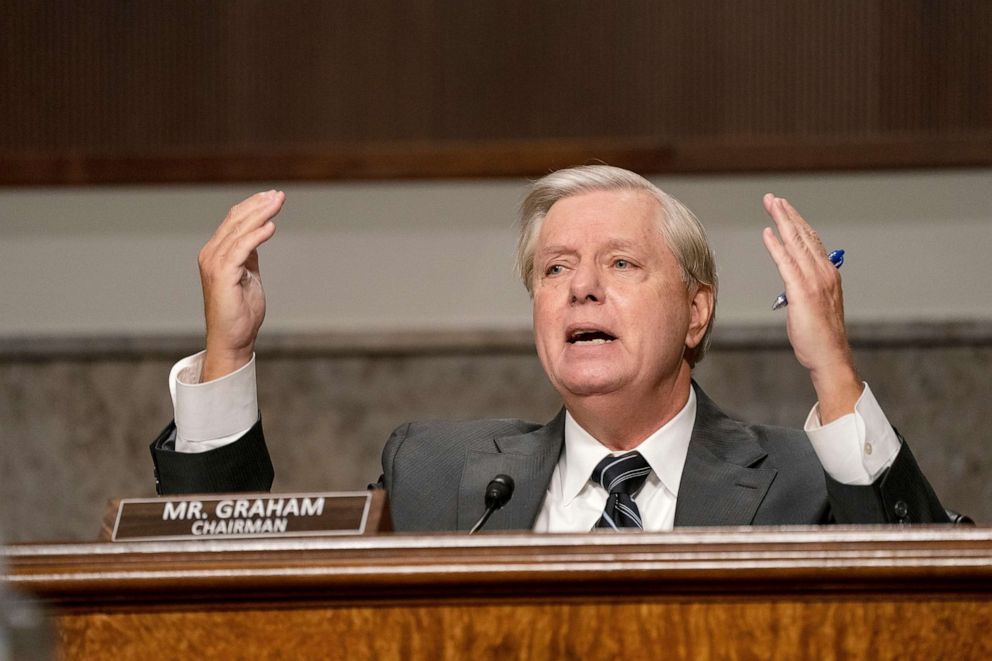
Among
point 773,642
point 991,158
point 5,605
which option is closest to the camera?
point 5,605

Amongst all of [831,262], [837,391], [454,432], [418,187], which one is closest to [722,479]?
[837,391]

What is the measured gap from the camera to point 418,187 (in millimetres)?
3961

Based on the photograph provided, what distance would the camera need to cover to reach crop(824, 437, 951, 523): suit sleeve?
1.86 meters

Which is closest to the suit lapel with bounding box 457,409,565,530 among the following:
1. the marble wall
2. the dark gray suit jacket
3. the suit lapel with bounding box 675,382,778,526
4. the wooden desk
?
the dark gray suit jacket

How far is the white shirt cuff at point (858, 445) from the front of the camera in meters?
1.86

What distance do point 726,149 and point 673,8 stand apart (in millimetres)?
451

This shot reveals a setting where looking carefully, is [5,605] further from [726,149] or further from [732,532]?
[726,149]

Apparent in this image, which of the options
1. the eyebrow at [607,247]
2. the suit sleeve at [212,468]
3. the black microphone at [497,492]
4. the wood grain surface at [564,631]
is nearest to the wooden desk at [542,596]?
the wood grain surface at [564,631]

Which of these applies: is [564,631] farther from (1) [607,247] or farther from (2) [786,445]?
(1) [607,247]

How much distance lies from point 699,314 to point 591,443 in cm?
34

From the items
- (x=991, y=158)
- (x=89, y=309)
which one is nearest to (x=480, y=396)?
(x=89, y=309)

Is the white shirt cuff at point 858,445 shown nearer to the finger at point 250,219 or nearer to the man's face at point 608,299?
the man's face at point 608,299

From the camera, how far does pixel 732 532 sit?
1388 millimetres

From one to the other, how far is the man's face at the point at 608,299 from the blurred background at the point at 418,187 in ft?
4.94
